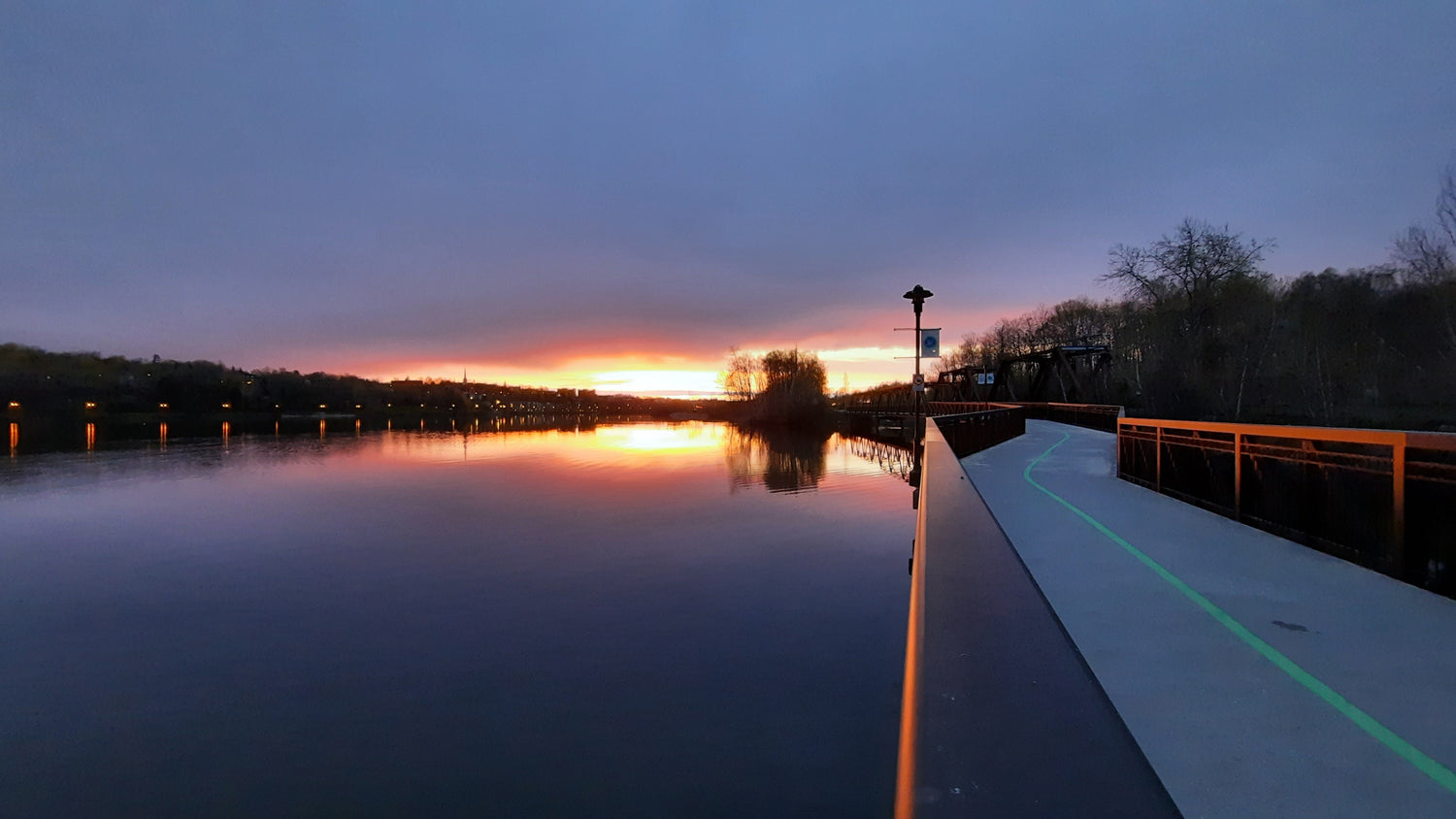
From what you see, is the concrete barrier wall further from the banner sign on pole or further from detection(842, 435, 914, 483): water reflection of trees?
detection(842, 435, 914, 483): water reflection of trees

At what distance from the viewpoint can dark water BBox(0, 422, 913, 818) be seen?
4.53 meters

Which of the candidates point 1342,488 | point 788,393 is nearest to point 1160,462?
point 1342,488

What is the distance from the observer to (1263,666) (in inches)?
153

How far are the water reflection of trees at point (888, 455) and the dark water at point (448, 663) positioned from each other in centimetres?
1059

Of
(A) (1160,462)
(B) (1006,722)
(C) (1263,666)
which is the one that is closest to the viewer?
(B) (1006,722)

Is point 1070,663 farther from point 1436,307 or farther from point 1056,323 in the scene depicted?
point 1056,323

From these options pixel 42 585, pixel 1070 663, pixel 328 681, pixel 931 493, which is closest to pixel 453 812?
pixel 328 681

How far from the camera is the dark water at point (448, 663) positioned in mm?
4527

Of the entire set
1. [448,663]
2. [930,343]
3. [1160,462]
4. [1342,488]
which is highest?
[930,343]

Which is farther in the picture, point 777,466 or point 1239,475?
point 777,466

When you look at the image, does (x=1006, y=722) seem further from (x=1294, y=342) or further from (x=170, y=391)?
(x=170, y=391)

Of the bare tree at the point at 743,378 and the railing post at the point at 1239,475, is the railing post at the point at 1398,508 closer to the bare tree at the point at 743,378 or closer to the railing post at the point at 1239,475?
the railing post at the point at 1239,475

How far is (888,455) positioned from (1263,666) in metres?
28.9

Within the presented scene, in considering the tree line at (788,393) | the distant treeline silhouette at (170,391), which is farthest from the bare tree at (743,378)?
the distant treeline silhouette at (170,391)
